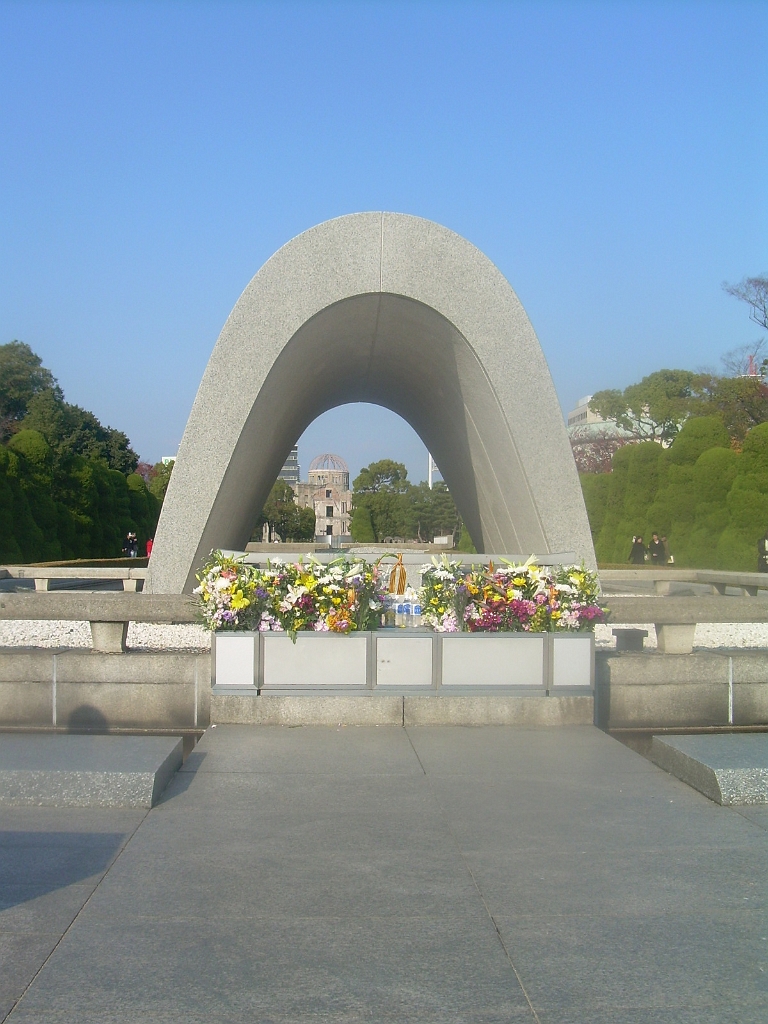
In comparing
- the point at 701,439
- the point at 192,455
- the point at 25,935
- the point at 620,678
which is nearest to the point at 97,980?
the point at 25,935

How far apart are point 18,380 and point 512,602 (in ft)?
150

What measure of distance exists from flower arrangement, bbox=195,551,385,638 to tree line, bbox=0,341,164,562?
20320mm

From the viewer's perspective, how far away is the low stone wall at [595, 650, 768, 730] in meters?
6.30

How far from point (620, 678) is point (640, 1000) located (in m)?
3.93

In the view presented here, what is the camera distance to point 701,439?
24984 mm

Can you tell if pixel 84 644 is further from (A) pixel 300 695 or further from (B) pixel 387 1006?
(B) pixel 387 1006

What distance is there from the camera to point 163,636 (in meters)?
10.0

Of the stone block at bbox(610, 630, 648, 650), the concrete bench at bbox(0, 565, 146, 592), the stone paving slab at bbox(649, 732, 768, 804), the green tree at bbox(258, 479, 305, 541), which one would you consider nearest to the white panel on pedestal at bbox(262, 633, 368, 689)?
the stone paving slab at bbox(649, 732, 768, 804)

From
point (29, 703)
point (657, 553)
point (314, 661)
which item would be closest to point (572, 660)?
point (314, 661)

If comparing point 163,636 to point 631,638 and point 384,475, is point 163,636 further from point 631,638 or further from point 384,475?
point 384,475

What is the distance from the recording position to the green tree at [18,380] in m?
46.5

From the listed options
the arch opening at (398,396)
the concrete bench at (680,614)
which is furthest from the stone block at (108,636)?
the concrete bench at (680,614)

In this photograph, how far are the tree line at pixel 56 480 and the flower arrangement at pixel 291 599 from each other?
20.3 meters

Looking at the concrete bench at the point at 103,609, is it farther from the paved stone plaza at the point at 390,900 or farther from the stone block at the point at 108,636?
the paved stone plaza at the point at 390,900
